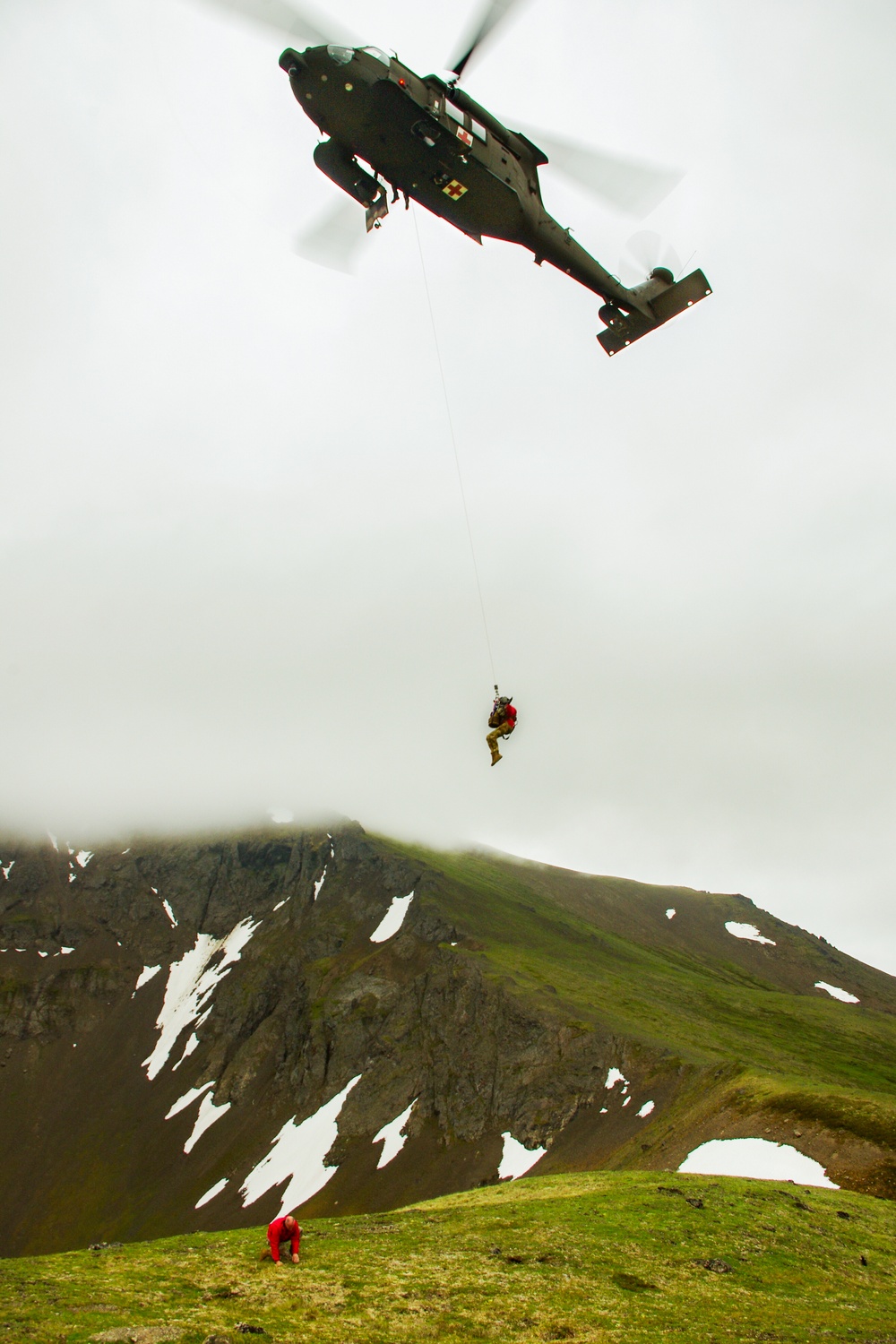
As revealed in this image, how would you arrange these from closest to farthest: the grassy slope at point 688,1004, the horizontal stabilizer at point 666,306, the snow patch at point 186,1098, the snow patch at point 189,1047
→ the horizontal stabilizer at point 666,306, the grassy slope at point 688,1004, the snow patch at point 186,1098, the snow patch at point 189,1047

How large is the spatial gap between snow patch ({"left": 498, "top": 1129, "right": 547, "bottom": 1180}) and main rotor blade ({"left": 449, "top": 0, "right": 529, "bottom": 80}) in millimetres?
78177

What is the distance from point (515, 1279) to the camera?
18.8 meters

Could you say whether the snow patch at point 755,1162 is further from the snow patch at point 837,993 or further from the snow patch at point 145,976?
the snow patch at point 837,993

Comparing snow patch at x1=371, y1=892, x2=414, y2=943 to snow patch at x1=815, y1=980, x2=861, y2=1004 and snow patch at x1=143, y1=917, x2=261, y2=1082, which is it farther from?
snow patch at x1=815, y1=980, x2=861, y2=1004

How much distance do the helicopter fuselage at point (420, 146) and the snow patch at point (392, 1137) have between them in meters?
88.9

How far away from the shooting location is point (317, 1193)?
7788cm

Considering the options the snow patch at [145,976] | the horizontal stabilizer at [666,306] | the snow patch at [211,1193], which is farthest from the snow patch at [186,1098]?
the horizontal stabilizer at [666,306]

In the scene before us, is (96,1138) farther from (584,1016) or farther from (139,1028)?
(584,1016)

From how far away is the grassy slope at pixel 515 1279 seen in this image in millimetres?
15117

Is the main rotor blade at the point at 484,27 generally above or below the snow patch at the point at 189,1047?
above

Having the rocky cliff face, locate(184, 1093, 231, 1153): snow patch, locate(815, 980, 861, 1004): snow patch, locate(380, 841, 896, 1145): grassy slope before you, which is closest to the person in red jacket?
the rocky cliff face

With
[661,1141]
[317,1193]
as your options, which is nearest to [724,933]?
[317,1193]

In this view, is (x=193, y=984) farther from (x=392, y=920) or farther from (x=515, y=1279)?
(x=515, y=1279)

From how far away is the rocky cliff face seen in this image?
75.6m
